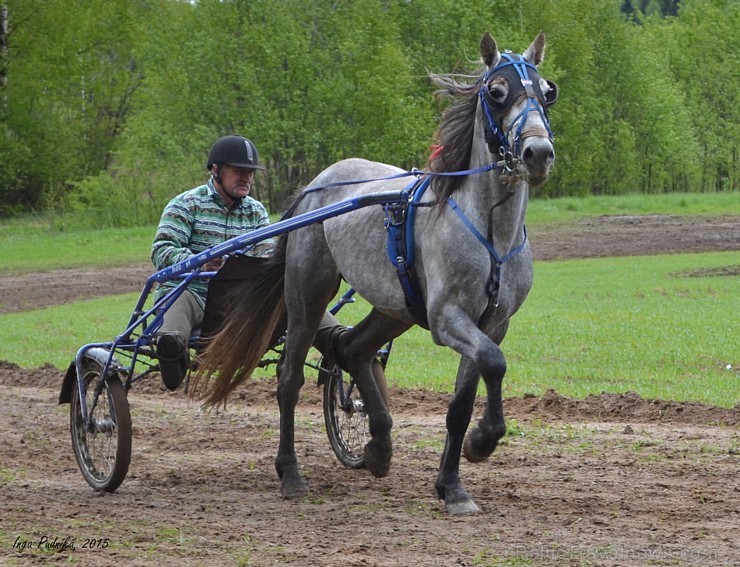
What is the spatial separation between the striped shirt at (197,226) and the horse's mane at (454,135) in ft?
4.90

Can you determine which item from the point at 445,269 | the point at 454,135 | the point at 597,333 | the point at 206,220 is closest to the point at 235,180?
the point at 206,220

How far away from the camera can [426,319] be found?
18.5ft

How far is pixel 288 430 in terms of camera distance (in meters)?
6.25

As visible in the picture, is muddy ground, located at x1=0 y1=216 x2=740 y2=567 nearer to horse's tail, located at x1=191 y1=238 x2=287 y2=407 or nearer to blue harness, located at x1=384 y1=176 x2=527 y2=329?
horse's tail, located at x1=191 y1=238 x2=287 y2=407

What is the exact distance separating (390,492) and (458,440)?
2.23 ft

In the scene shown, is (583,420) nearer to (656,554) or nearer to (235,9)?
(656,554)

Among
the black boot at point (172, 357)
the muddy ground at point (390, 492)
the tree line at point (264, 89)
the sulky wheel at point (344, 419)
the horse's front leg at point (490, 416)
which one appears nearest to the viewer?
the muddy ground at point (390, 492)

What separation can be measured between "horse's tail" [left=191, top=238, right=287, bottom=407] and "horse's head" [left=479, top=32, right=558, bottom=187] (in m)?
1.85

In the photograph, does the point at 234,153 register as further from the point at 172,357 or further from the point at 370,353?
the point at 370,353

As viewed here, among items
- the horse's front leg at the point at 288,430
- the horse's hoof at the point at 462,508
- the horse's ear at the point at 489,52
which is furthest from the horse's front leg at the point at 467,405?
the horse's ear at the point at 489,52

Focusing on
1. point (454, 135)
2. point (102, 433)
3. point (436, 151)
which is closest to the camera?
point (454, 135)

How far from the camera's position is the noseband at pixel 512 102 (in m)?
4.94

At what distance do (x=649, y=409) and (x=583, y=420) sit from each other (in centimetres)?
48

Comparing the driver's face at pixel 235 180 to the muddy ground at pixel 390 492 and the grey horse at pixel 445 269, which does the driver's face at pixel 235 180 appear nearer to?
the grey horse at pixel 445 269
